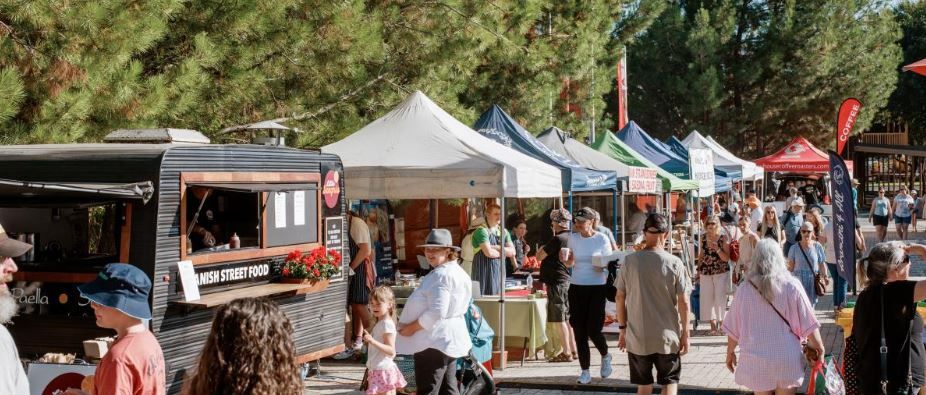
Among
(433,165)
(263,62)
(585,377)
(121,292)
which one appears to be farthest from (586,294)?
(121,292)

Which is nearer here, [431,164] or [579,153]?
[431,164]

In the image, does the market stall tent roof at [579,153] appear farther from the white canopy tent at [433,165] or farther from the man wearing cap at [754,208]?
the white canopy tent at [433,165]

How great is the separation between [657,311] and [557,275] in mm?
3435

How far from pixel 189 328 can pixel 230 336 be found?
16.6 ft

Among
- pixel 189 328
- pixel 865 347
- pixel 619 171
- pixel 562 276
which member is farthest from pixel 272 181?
pixel 619 171

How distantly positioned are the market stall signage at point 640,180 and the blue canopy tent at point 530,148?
1.65 meters

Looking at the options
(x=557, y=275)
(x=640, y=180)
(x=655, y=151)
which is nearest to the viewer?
(x=557, y=275)

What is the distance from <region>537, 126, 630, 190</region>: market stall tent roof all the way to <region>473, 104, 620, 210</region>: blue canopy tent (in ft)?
5.48

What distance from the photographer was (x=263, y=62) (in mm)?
12672

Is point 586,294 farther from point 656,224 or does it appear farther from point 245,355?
point 245,355

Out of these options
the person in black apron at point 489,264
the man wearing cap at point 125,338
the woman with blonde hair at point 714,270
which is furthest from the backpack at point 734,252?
the man wearing cap at point 125,338

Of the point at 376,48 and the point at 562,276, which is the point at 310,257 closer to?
the point at 562,276

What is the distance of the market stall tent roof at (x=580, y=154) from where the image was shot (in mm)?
16797

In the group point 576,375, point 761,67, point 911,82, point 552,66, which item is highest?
point 911,82
